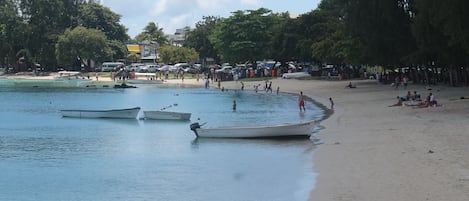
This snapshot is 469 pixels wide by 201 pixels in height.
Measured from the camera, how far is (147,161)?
1118 inches

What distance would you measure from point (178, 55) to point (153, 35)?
1668 inches

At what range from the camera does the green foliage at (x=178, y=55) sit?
138250 millimetres

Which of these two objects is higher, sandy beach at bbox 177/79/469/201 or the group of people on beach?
the group of people on beach

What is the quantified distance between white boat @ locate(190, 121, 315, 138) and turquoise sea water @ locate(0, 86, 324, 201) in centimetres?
50

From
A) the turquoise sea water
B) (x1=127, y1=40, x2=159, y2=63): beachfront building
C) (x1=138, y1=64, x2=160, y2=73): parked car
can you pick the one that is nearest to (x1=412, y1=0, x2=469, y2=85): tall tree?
the turquoise sea water

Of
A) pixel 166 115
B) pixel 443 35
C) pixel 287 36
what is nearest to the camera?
pixel 166 115

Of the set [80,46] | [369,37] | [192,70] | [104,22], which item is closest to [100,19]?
[104,22]

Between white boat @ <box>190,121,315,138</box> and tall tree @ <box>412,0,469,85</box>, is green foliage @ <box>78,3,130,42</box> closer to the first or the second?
tall tree @ <box>412,0,469,85</box>

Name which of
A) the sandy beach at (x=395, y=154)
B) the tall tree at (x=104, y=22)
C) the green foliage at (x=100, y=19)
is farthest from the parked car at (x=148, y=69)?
the sandy beach at (x=395, y=154)

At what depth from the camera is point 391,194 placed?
55.5ft

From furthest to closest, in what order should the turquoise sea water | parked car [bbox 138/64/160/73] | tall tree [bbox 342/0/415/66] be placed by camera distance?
parked car [bbox 138/64/160/73]
tall tree [bbox 342/0/415/66]
the turquoise sea water

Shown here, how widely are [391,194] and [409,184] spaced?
122 cm

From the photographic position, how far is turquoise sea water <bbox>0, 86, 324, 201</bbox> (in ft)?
70.5

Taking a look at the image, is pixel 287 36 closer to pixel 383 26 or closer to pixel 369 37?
pixel 369 37
